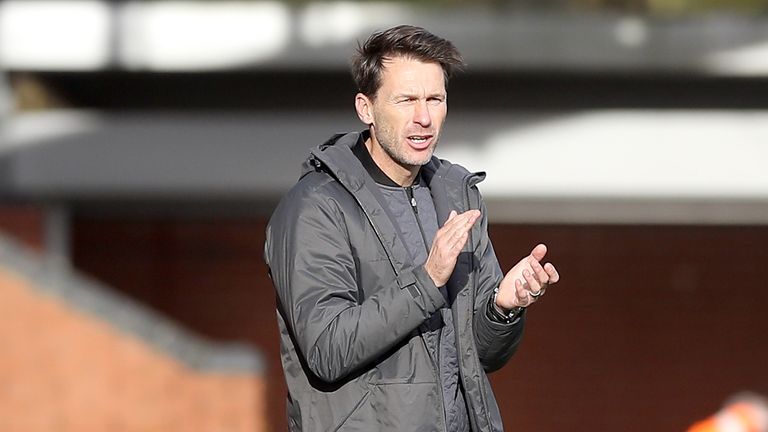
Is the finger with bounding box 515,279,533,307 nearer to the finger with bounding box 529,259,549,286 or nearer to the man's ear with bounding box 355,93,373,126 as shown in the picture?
the finger with bounding box 529,259,549,286

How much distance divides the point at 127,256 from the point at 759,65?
5.26 m

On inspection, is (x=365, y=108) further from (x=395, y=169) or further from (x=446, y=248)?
(x=446, y=248)

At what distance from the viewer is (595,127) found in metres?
10.1

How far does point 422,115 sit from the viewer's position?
3434 millimetres

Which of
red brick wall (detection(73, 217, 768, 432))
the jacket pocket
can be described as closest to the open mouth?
the jacket pocket

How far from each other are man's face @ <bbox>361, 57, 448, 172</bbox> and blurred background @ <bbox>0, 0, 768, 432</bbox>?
5.27 metres

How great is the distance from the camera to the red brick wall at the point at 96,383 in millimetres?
8633

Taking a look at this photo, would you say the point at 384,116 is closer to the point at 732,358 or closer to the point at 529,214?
the point at 529,214

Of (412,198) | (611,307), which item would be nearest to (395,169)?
(412,198)

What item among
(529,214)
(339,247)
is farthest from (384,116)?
(529,214)

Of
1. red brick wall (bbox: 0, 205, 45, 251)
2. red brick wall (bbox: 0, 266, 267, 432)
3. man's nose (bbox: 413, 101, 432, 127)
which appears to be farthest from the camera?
red brick wall (bbox: 0, 205, 45, 251)

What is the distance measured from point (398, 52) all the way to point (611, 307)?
824cm

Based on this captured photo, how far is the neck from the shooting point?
3.55m

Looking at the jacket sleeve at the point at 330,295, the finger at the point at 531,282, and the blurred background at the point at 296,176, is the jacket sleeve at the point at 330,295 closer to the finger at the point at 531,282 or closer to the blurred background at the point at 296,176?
the finger at the point at 531,282
